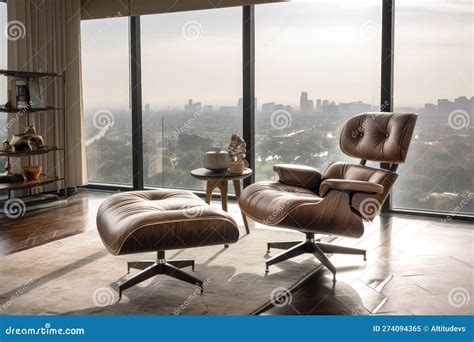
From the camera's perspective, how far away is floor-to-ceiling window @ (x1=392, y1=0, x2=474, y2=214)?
4695mm

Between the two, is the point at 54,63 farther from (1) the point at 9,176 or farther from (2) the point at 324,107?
(2) the point at 324,107

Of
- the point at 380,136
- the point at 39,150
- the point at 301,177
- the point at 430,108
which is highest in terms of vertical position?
the point at 430,108

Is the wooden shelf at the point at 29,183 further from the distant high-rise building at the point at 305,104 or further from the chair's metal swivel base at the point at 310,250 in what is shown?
the chair's metal swivel base at the point at 310,250

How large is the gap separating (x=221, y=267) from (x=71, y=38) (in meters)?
3.49

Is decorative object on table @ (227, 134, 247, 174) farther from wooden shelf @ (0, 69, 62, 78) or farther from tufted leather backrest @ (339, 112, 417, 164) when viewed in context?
wooden shelf @ (0, 69, 62, 78)

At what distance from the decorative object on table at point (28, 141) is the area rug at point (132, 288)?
1.55 metres

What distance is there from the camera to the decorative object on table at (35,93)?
5516 mm

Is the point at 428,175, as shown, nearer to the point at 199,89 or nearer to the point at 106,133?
the point at 199,89

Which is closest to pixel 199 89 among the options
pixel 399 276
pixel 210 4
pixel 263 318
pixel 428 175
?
pixel 210 4

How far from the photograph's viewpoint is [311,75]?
5277 millimetres

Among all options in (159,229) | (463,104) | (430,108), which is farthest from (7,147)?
(463,104)

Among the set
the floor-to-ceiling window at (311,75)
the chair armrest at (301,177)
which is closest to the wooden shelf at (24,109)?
the floor-to-ceiling window at (311,75)

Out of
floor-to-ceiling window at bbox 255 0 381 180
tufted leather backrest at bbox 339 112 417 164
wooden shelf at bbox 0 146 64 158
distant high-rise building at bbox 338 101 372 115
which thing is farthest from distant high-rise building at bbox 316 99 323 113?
wooden shelf at bbox 0 146 64 158

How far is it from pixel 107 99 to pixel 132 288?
11.4 feet
